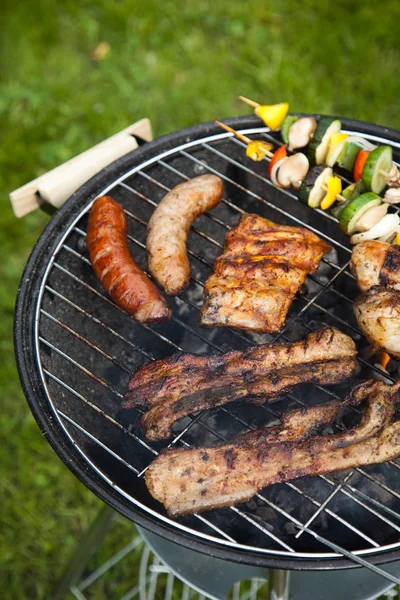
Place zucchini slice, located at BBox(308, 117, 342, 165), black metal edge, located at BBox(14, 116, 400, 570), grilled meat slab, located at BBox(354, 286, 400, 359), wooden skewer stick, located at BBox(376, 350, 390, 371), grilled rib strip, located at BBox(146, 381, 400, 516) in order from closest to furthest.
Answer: black metal edge, located at BBox(14, 116, 400, 570) < grilled rib strip, located at BBox(146, 381, 400, 516) < grilled meat slab, located at BBox(354, 286, 400, 359) < wooden skewer stick, located at BBox(376, 350, 390, 371) < zucchini slice, located at BBox(308, 117, 342, 165)

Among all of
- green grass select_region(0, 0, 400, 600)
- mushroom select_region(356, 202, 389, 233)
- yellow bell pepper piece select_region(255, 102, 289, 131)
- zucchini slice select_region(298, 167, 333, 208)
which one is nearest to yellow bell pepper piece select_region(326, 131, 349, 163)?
zucchini slice select_region(298, 167, 333, 208)

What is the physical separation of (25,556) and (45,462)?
2.47ft

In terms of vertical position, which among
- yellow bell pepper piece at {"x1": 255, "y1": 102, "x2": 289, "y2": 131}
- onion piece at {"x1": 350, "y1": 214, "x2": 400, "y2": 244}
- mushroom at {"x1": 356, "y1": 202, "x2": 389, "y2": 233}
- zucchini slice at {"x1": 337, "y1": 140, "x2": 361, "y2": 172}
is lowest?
onion piece at {"x1": 350, "y1": 214, "x2": 400, "y2": 244}

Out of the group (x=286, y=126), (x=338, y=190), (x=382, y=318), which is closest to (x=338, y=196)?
(x=338, y=190)

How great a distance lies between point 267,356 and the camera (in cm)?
347

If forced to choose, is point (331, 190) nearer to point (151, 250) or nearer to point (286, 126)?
point (286, 126)

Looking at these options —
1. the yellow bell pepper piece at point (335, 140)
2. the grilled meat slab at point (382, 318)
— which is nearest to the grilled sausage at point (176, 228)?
the yellow bell pepper piece at point (335, 140)

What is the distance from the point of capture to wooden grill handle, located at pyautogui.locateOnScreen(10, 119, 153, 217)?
4.07 metres

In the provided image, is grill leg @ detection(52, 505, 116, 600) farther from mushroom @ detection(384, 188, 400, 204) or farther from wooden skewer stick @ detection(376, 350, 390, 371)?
mushroom @ detection(384, 188, 400, 204)

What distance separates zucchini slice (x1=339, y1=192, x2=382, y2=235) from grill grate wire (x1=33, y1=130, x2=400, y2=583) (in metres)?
0.14

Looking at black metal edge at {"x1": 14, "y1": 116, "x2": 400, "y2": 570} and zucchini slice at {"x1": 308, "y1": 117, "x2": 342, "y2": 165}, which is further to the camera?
zucchini slice at {"x1": 308, "y1": 117, "x2": 342, "y2": 165}

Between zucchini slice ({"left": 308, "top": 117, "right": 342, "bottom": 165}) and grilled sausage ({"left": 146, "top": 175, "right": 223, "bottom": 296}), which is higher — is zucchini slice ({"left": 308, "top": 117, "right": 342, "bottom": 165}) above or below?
above

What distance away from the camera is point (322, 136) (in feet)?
13.5

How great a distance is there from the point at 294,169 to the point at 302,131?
0.27 metres
